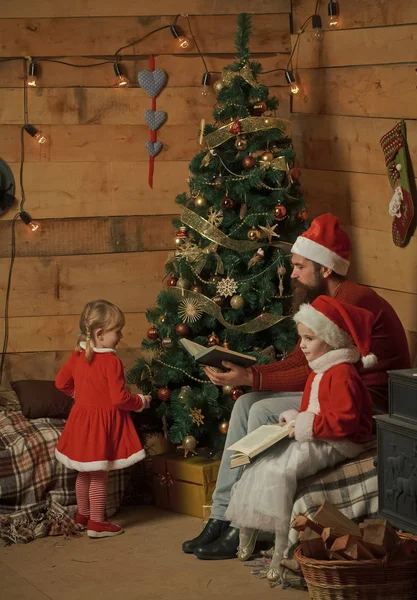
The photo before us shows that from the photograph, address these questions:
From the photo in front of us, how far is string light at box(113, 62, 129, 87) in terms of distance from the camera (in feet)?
18.6

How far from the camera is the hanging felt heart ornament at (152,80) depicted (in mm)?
5711

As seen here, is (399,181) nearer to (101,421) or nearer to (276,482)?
(276,482)

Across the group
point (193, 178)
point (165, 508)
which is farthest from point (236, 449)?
point (193, 178)

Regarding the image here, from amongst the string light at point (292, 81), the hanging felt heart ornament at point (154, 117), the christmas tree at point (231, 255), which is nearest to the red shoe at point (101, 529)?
the christmas tree at point (231, 255)

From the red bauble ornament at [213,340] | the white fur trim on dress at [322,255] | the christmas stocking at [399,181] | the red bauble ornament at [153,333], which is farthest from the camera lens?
the red bauble ornament at [153,333]

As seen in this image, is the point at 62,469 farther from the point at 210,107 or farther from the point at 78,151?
the point at 210,107

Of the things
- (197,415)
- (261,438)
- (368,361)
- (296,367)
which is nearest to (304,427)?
(261,438)

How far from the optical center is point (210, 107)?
5.81 metres

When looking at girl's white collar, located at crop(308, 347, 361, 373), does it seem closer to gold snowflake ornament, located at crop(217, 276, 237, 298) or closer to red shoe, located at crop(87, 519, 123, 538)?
gold snowflake ornament, located at crop(217, 276, 237, 298)

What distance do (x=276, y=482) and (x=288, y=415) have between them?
33 centimetres

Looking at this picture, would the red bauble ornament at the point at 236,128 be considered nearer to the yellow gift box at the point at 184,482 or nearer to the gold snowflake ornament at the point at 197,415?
the gold snowflake ornament at the point at 197,415

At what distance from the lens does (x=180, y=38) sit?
18.7 feet

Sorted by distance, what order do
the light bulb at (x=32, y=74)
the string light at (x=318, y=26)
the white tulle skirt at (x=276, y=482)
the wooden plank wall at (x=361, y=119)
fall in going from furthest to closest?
the light bulb at (x=32, y=74), the string light at (x=318, y=26), the wooden plank wall at (x=361, y=119), the white tulle skirt at (x=276, y=482)

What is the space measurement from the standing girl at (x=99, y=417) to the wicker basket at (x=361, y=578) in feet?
4.58
